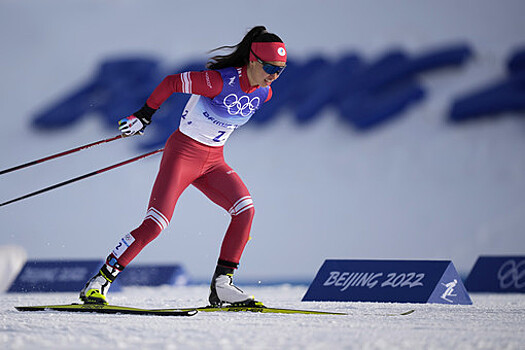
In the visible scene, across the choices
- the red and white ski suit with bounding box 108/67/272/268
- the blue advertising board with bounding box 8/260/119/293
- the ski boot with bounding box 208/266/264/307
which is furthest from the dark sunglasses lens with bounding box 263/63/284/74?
the blue advertising board with bounding box 8/260/119/293

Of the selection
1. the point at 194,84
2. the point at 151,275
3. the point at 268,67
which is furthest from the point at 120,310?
the point at 151,275

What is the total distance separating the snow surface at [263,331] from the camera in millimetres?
2172

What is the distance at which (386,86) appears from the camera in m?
11.6

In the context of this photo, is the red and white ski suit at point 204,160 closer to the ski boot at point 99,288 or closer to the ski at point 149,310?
the ski boot at point 99,288

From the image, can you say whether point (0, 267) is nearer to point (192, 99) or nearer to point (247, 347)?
point (192, 99)

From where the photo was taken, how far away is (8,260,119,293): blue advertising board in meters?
7.05

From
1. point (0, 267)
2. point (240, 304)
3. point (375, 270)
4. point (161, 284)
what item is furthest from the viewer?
point (0, 267)

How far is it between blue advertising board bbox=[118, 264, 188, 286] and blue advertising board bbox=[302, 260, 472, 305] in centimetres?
346

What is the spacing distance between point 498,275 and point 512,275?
0.12m

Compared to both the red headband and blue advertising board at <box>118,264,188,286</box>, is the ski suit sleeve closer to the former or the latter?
the red headband

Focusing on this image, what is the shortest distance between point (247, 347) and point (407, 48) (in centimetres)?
1008

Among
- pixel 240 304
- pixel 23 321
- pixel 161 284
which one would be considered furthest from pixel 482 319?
pixel 161 284

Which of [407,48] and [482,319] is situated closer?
[482,319]

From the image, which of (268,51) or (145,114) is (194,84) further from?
(268,51)
